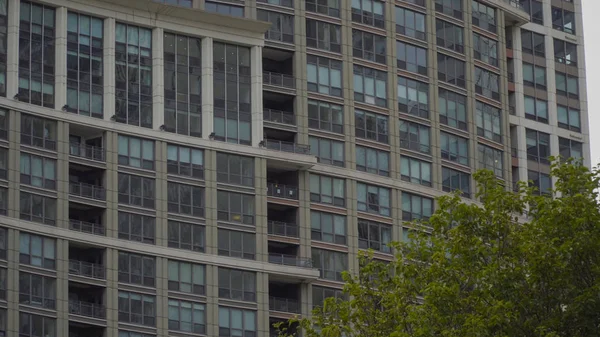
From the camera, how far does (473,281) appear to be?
3132 inches

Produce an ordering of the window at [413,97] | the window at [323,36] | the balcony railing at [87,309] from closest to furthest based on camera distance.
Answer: the balcony railing at [87,309], the window at [323,36], the window at [413,97]

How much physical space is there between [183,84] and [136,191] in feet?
30.3

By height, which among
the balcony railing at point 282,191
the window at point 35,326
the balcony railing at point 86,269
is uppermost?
the balcony railing at point 282,191

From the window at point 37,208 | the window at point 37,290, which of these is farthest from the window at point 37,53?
the window at point 37,290

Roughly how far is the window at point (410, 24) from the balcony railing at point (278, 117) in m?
13.0

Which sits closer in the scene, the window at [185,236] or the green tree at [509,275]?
→ the green tree at [509,275]

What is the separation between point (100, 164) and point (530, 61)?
4523 cm

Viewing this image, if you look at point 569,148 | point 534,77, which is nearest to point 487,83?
point 534,77

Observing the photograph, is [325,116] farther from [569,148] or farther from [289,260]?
[569,148]

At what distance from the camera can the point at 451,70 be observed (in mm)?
155500

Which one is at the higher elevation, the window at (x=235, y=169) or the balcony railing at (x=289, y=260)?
the window at (x=235, y=169)

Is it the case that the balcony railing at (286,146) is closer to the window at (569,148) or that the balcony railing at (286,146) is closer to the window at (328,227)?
the window at (328,227)

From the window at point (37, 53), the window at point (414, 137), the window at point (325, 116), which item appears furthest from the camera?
the window at point (414, 137)

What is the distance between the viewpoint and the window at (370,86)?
488 feet
